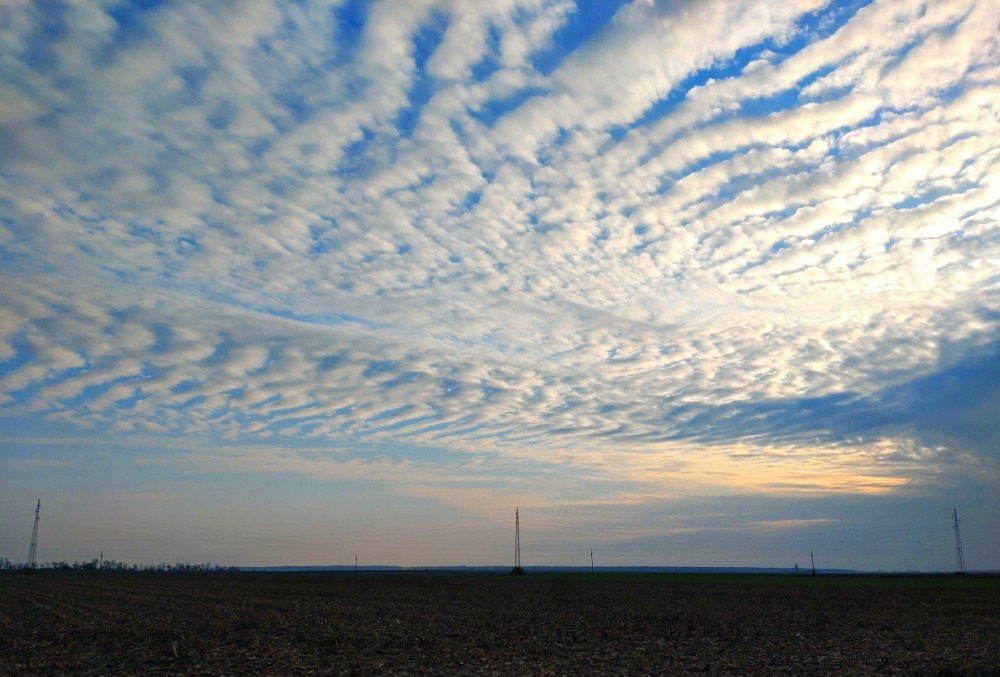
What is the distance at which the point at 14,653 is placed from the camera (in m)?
26.2

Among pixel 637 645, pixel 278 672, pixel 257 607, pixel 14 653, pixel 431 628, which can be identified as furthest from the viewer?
pixel 257 607

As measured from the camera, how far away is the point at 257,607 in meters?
49.2

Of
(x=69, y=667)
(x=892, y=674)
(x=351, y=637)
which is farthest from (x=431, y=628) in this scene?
(x=892, y=674)

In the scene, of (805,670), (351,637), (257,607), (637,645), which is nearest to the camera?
(805,670)

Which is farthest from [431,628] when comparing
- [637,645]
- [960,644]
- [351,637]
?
[960,644]

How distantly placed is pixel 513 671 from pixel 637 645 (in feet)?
27.6

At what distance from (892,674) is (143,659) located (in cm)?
2547

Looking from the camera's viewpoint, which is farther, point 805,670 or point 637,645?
point 637,645

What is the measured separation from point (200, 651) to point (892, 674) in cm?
2447

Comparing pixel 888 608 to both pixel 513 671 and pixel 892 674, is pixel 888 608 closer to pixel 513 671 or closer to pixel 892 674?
pixel 892 674

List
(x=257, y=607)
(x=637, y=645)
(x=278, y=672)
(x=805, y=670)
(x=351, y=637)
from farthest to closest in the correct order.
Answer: (x=257, y=607) < (x=351, y=637) < (x=637, y=645) < (x=805, y=670) < (x=278, y=672)

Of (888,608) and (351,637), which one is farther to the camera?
(888,608)

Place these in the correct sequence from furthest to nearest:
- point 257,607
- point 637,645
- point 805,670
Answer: point 257,607, point 637,645, point 805,670

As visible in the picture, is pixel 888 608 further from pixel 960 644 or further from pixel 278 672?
pixel 278 672
